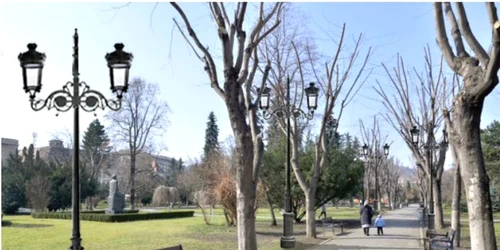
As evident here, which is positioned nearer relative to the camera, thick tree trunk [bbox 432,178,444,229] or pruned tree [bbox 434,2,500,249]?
pruned tree [bbox 434,2,500,249]

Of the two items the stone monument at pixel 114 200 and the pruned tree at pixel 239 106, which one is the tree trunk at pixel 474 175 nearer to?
the pruned tree at pixel 239 106

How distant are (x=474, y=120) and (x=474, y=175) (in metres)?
0.75

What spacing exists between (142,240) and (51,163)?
31.8 meters

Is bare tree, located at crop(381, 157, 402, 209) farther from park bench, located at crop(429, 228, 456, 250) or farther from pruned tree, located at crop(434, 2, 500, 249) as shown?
pruned tree, located at crop(434, 2, 500, 249)

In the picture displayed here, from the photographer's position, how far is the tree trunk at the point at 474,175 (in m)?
6.36

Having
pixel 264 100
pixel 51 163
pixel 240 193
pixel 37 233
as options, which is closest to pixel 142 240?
pixel 37 233

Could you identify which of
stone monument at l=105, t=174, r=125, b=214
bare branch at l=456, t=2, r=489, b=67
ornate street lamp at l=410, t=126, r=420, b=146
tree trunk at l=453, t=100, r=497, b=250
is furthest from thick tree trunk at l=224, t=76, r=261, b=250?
stone monument at l=105, t=174, r=125, b=214

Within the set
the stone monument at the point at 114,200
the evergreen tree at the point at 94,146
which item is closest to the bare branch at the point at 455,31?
the stone monument at the point at 114,200

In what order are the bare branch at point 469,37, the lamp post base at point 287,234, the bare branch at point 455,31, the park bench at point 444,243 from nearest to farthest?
1. the bare branch at point 469,37
2. the bare branch at point 455,31
3. the park bench at point 444,243
4. the lamp post base at point 287,234

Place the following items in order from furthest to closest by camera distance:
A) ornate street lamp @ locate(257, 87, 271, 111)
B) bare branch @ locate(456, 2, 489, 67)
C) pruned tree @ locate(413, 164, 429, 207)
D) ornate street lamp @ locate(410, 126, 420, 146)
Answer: pruned tree @ locate(413, 164, 429, 207)
ornate street lamp @ locate(410, 126, 420, 146)
ornate street lamp @ locate(257, 87, 271, 111)
bare branch @ locate(456, 2, 489, 67)

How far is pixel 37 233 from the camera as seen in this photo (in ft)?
68.3

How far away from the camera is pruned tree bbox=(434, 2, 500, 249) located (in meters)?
6.34

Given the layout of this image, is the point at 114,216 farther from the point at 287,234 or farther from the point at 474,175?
the point at 474,175

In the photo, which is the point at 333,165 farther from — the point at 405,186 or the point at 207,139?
the point at 405,186
